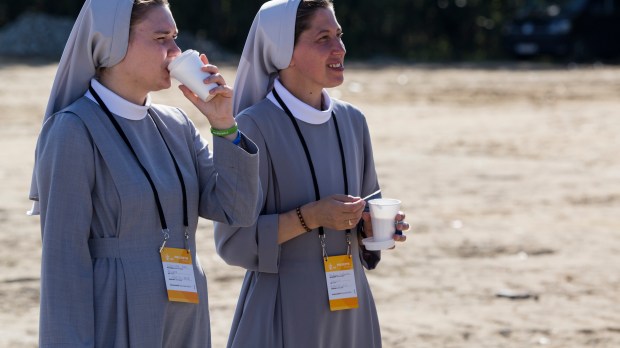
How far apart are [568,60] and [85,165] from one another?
945 inches

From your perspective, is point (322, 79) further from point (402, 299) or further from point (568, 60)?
point (568, 60)

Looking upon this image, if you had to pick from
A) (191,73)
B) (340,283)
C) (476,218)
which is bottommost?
(476,218)

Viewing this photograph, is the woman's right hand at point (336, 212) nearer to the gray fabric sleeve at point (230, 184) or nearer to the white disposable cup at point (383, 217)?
the white disposable cup at point (383, 217)

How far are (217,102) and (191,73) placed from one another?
0.15 meters

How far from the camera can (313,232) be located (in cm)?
403

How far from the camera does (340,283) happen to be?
13.2 feet

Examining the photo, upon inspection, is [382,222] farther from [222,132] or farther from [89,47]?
[89,47]

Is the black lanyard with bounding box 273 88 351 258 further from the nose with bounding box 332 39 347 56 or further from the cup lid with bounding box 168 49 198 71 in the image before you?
the cup lid with bounding box 168 49 198 71

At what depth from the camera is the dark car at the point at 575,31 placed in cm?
2609

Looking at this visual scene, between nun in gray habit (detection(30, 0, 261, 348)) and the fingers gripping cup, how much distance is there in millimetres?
506

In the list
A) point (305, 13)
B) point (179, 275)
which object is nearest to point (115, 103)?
point (179, 275)

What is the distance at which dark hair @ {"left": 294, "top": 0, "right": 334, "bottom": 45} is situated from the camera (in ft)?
13.2

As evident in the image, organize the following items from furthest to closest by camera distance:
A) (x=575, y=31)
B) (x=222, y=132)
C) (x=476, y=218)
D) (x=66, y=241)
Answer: (x=575, y=31)
(x=476, y=218)
(x=222, y=132)
(x=66, y=241)

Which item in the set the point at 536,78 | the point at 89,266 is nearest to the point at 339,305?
the point at 89,266
